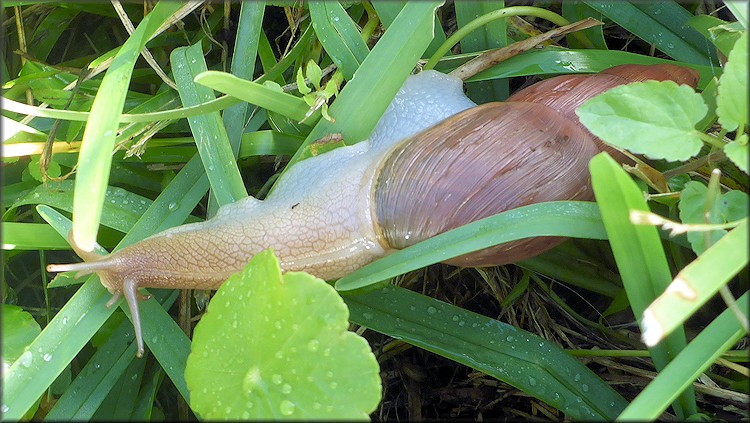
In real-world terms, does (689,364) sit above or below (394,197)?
below

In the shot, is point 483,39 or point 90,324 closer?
point 90,324

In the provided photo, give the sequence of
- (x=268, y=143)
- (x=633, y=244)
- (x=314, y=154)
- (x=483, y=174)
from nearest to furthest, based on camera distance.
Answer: (x=633, y=244) < (x=483, y=174) < (x=314, y=154) < (x=268, y=143)

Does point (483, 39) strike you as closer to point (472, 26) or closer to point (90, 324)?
point (472, 26)

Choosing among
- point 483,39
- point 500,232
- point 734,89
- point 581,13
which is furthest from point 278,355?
point 581,13

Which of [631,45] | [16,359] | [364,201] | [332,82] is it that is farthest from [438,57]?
[16,359]

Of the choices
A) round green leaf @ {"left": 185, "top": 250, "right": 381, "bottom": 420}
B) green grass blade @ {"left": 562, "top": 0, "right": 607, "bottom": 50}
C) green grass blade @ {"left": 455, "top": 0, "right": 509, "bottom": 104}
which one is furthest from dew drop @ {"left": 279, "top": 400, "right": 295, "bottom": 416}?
green grass blade @ {"left": 562, "top": 0, "right": 607, "bottom": 50}

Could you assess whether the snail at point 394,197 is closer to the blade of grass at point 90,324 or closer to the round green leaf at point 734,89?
the blade of grass at point 90,324

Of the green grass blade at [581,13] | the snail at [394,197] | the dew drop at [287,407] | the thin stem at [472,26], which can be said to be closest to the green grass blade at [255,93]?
the snail at [394,197]
